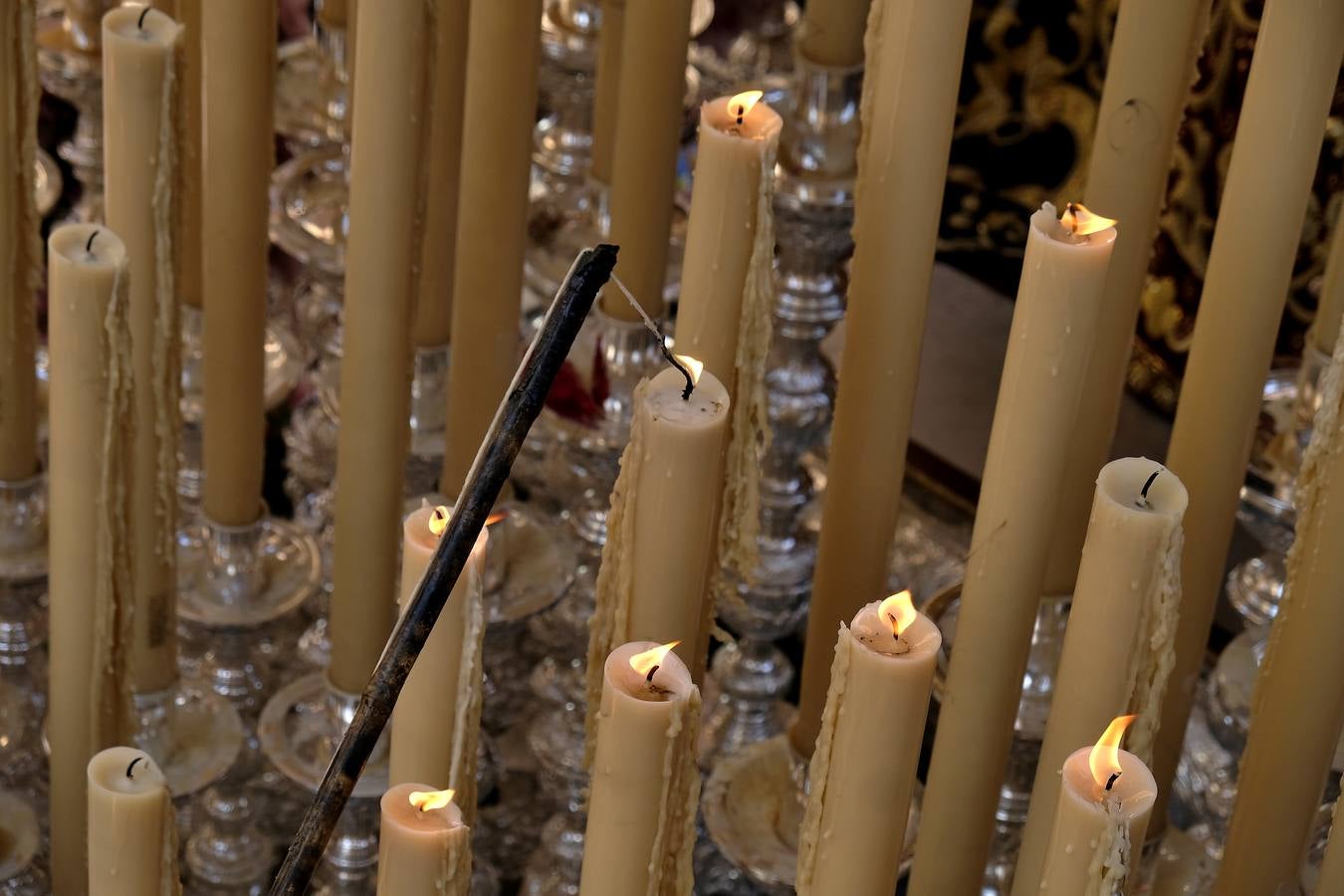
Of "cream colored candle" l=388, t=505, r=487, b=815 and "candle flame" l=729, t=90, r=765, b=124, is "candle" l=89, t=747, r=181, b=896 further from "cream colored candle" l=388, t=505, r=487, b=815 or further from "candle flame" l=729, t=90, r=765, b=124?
"candle flame" l=729, t=90, r=765, b=124

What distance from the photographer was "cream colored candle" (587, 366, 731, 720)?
1.20 feet

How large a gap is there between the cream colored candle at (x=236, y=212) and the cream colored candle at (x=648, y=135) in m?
0.08

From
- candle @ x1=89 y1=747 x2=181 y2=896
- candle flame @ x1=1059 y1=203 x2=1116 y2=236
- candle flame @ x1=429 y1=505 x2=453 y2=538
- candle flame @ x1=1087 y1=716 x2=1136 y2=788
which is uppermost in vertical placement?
candle flame @ x1=1059 y1=203 x2=1116 y2=236

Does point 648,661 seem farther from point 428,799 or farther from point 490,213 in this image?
point 490,213

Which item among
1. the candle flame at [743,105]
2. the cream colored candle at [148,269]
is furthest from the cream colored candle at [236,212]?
the candle flame at [743,105]

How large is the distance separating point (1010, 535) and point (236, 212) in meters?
0.21

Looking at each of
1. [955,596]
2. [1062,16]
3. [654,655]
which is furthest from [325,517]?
[1062,16]

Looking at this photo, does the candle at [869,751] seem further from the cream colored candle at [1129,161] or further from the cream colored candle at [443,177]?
the cream colored candle at [443,177]

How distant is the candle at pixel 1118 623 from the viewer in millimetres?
360

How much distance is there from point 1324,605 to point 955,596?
0.12 metres

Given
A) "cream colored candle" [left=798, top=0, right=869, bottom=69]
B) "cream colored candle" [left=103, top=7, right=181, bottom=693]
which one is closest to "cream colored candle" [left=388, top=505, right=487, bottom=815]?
"cream colored candle" [left=103, top=7, right=181, bottom=693]

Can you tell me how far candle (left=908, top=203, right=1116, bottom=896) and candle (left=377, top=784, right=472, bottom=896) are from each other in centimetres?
10

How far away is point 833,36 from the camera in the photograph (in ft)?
2.01

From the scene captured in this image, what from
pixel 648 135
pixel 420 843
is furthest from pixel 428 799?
pixel 648 135
